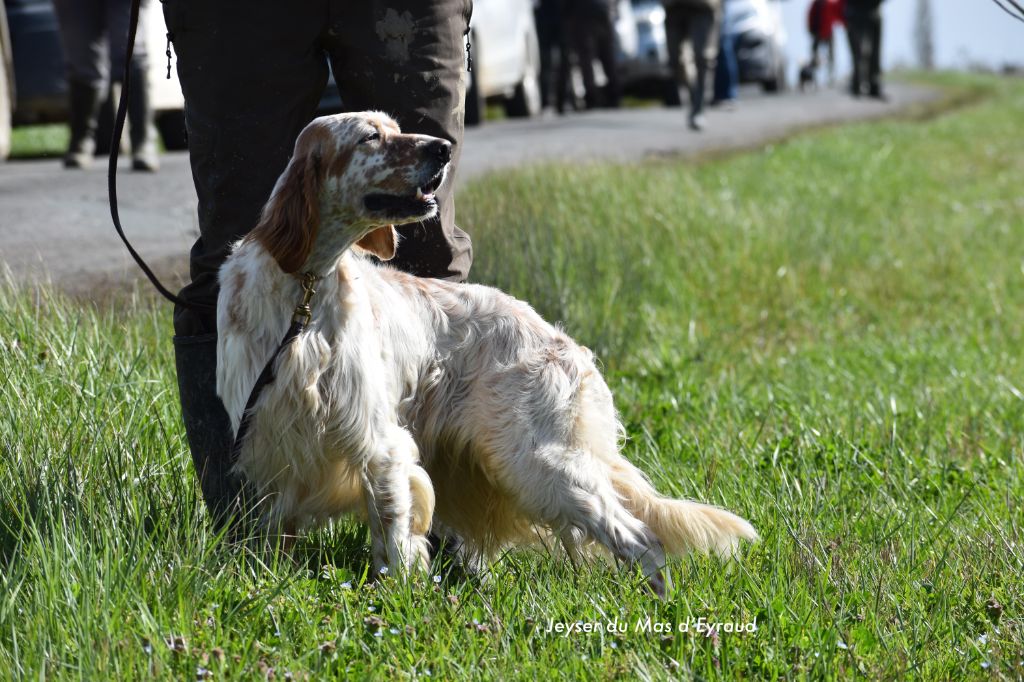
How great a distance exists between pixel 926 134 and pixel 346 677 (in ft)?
56.3

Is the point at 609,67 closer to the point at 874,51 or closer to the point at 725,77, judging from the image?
the point at 725,77

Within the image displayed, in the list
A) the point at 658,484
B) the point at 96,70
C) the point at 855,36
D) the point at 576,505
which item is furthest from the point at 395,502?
the point at 855,36

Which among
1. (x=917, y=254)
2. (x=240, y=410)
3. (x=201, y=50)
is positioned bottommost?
(x=917, y=254)

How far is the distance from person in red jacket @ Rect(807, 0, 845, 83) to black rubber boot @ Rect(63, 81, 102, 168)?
21.0 meters

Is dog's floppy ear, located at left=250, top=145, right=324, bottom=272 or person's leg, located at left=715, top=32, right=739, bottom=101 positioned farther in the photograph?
person's leg, located at left=715, top=32, right=739, bottom=101

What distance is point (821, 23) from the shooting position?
28.0 meters

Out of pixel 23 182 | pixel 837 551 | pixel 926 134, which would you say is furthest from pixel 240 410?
pixel 926 134

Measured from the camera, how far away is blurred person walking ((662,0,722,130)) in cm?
1438

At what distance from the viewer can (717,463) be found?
453 cm

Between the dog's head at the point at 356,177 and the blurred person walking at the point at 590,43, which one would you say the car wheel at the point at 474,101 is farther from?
the dog's head at the point at 356,177

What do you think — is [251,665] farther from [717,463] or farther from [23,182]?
[23,182]

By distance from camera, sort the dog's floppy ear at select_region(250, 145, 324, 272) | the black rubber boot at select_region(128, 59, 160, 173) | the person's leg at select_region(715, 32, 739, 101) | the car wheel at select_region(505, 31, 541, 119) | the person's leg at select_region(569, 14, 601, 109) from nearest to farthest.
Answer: the dog's floppy ear at select_region(250, 145, 324, 272) → the black rubber boot at select_region(128, 59, 160, 173) → the car wheel at select_region(505, 31, 541, 119) → the person's leg at select_region(569, 14, 601, 109) → the person's leg at select_region(715, 32, 739, 101)

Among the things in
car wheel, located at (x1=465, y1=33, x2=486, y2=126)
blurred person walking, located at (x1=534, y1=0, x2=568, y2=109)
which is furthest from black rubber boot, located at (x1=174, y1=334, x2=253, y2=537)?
blurred person walking, located at (x1=534, y1=0, x2=568, y2=109)

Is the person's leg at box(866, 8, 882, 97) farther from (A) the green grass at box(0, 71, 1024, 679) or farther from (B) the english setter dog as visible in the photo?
(B) the english setter dog
